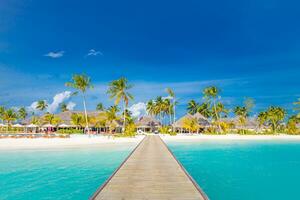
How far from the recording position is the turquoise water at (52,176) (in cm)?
1174

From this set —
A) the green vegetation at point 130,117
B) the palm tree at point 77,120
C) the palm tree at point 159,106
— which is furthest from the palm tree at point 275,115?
the palm tree at point 77,120

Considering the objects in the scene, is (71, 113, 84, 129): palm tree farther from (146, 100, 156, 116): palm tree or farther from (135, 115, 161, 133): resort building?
(146, 100, 156, 116): palm tree

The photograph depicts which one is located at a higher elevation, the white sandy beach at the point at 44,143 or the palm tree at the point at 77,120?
the palm tree at the point at 77,120

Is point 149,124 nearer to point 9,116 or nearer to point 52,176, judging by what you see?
point 9,116

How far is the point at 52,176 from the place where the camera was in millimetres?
15125

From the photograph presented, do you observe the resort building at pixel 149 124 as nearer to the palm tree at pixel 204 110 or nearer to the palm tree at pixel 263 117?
the palm tree at pixel 204 110

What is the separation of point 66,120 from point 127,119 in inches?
538

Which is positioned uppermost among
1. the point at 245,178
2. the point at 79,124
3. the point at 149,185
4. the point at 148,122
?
the point at 148,122

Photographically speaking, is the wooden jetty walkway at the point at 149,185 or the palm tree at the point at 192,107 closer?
the wooden jetty walkway at the point at 149,185

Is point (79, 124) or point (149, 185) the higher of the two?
point (79, 124)

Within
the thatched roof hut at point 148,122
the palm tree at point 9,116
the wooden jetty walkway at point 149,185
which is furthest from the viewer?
the thatched roof hut at point 148,122

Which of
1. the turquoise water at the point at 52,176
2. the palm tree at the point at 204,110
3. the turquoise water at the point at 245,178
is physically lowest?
the turquoise water at the point at 245,178

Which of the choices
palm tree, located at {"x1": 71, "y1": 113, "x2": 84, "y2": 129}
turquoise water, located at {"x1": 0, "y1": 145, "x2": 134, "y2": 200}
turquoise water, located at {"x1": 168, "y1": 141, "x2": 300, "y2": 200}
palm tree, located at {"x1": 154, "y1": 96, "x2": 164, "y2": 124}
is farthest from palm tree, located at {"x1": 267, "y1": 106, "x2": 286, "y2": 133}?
turquoise water, located at {"x1": 0, "y1": 145, "x2": 134, "y2": 200}

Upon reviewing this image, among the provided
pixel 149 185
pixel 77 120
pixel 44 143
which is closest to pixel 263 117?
pixel 77 120
